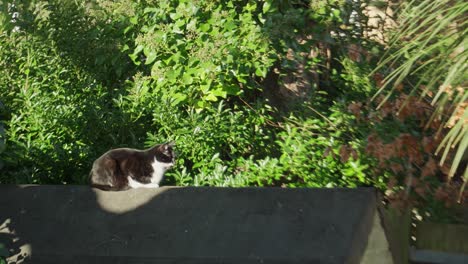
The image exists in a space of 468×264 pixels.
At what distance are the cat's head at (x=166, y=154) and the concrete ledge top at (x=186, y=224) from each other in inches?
14.7

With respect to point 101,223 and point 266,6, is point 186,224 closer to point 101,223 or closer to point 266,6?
point 101,223

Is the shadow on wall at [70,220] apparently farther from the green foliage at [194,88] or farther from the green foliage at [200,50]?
the green foliage at [200,50]

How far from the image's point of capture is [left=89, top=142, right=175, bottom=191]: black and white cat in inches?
235

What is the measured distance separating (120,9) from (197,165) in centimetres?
167

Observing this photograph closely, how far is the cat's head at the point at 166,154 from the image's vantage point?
6.00 meters

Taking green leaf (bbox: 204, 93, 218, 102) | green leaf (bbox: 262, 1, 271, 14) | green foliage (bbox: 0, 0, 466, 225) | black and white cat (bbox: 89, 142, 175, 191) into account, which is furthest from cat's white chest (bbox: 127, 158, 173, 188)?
green leaf (bbox: 262, 1, 271, 14)

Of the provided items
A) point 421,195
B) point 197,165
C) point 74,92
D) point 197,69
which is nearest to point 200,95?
point 197,69

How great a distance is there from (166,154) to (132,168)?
0.97ft

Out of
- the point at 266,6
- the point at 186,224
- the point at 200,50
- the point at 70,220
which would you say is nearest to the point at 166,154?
the point at 186,224

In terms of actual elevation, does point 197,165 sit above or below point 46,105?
below

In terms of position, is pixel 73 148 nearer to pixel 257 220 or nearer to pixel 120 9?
pixel 120 9

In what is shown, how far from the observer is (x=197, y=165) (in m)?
6.37

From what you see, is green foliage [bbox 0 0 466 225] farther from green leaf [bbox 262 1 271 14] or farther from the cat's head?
the cat's head

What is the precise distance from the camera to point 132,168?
6055 mm
